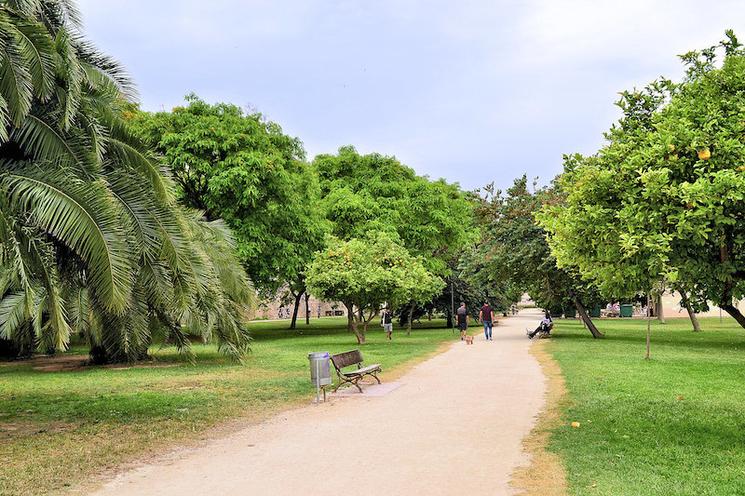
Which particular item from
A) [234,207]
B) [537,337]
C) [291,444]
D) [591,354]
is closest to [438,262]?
[537,337]

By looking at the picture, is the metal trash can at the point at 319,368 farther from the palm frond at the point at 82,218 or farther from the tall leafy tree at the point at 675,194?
the tall leafy tree at the point at 675,194

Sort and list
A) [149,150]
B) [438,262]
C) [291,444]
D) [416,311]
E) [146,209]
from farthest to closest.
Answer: [416,311] < [438,262] < [149,150] < [146,209] < [291,444]

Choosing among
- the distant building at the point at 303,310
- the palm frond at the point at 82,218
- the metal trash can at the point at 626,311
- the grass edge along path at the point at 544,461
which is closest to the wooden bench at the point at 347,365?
the grass edge along path at the point at 544,461

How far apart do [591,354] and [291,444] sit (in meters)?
14.5

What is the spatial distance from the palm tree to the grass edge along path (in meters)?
5.12

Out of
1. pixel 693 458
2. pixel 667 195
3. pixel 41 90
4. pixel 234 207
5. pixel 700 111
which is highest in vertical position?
pixel 234 207

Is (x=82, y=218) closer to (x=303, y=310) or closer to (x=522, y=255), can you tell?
(x=522, y=255)

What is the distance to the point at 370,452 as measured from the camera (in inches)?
290

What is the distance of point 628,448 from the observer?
733cm

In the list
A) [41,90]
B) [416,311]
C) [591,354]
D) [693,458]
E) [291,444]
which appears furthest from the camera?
[416,311]

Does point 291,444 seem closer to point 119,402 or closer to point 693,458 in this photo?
point 693,458

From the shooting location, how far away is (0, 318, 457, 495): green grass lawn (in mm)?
7293

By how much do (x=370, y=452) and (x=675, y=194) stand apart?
4266 mm

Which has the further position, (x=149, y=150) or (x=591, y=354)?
(x=591, y=354)
